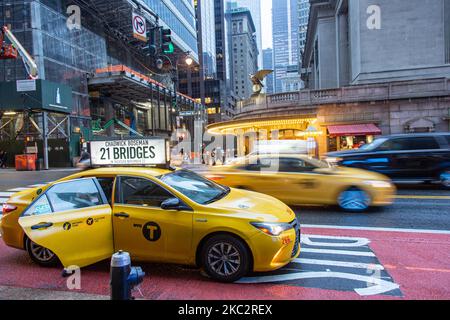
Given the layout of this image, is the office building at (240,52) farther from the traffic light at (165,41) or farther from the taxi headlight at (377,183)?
the taxi headlight at (377,183)

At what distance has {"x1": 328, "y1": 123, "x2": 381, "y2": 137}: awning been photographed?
2264 cm

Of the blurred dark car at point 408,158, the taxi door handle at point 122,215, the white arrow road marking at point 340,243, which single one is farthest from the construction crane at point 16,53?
the white arrow road marking at point 340,243

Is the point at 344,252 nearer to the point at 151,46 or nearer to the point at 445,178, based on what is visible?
the point at 445,178

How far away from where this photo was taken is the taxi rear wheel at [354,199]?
8211 mm

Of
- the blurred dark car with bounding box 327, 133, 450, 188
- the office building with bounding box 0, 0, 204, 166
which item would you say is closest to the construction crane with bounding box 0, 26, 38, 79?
the office building with bounding box 0, 0, 204, 166

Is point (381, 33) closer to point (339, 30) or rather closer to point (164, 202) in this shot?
point (339, 30)

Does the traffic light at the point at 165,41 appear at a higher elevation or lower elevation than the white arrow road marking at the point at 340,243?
higher

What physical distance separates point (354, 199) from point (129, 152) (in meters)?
5.56

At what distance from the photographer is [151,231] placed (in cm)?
448

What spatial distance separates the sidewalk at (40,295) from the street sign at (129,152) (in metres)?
2.57

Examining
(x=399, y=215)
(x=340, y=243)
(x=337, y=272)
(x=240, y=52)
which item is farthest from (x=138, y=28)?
(x=240, y=52)

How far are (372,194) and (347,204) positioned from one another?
25.7 inches

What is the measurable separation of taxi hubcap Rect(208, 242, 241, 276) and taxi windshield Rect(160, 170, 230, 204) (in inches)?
28.6

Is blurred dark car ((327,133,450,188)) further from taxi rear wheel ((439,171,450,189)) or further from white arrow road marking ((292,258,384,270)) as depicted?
white arrow road marking ((292,258,384,270))
